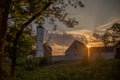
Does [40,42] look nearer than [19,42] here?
No

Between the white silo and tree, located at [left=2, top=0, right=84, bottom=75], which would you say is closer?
tree, located at [left=2, top=0, right=84, bottom=75]

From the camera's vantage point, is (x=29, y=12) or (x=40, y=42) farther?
(x=40, y=42)

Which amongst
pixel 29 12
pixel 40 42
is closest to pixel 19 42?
pixel 29 12

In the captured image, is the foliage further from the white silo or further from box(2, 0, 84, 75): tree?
the white silo

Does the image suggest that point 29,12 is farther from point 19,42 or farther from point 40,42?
point 40,42

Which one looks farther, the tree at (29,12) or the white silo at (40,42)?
the white silo at (40,42)

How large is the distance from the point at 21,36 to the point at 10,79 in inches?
133

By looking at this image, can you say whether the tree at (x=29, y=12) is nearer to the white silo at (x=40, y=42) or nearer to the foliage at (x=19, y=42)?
the foliage at (x=19, y=42)

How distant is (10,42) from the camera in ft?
73.4

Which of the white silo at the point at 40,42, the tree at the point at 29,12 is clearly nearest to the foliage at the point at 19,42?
the tree at the point at 29,12

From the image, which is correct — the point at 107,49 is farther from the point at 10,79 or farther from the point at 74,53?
the point at 10,79

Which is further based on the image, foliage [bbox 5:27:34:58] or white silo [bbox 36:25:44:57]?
white silo [bbox 36:25:44:57]

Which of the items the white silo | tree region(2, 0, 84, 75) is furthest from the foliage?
the white silo

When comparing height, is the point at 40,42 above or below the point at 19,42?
above
